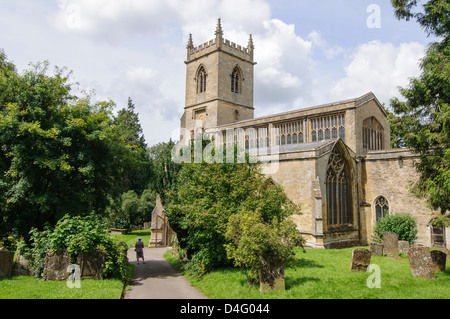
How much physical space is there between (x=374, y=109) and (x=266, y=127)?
361 inches

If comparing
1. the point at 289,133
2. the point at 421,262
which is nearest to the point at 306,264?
the point at 421,262

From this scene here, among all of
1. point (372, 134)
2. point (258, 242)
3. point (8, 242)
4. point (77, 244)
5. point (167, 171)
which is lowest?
point (8, 242)

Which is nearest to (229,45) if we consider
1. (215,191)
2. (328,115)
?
Result: (328,115)

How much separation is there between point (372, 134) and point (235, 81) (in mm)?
18075

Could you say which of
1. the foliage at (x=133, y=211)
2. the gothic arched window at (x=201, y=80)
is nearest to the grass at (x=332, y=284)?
the foliage at (x=133, y=211)

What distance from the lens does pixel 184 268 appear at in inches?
563

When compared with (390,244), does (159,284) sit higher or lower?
lower

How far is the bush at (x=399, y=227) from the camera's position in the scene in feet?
61.3

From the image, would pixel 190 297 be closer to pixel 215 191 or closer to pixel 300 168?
pixel 215 191

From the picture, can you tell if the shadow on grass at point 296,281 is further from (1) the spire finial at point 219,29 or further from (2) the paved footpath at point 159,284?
(1) the spire finial at point 219,29

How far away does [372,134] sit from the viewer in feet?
86.7

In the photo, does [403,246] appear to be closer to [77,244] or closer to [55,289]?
[77,244]

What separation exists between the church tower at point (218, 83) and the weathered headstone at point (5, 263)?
26458mm

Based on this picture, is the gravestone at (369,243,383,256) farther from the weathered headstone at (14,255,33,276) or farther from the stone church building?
the weathered headstone at (14,255,33,276)
